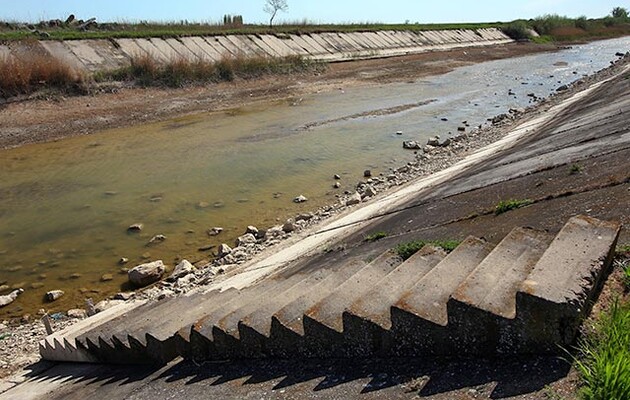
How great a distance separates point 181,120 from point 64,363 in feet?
57.1

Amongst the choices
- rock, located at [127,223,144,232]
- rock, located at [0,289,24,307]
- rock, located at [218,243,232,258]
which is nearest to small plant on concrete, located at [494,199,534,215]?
rock, located at [218,243,232,258]

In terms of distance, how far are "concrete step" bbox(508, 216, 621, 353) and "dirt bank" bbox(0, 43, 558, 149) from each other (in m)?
20.1

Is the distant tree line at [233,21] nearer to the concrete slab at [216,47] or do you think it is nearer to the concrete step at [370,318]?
the concrete slab at [216,47]

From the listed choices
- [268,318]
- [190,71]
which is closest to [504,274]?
[268,318]

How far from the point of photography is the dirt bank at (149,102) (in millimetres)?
20750

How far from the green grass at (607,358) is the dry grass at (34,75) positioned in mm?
24410

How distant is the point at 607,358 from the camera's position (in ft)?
8.55

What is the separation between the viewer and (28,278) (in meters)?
9.52

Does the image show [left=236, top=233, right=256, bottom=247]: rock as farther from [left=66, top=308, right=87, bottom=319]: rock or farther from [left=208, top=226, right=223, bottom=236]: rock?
[left=66, top=308, right=87, bottom=319]: rock

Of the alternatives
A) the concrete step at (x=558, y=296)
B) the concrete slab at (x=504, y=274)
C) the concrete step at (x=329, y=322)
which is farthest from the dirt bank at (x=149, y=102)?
the concrete step at (x=558, y=296)

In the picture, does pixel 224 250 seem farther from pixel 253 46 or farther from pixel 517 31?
pixel 517 31

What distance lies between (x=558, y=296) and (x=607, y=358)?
1.23 ft

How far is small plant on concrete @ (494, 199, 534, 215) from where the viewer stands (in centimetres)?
636

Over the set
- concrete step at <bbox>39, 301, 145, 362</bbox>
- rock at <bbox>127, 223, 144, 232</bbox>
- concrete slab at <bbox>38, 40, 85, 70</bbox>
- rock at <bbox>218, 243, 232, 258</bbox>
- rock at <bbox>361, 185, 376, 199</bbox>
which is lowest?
concrete step at <bbox>39, 301, 145, 362</bbox>
